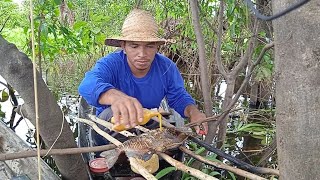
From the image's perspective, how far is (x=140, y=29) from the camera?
2.52 m

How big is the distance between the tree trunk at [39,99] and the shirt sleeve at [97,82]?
200mm

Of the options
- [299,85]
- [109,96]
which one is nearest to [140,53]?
[109,96]

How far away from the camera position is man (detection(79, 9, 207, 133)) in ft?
8.02

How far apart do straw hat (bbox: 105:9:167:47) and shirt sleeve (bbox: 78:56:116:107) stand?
191 millimetres

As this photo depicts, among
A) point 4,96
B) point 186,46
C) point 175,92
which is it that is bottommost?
point 4,96

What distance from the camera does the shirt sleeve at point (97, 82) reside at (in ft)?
6.85

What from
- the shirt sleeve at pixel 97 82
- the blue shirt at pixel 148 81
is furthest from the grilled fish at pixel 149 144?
the blue shirt at pixel 148 81

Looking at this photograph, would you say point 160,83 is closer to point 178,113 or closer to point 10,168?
point 178,113

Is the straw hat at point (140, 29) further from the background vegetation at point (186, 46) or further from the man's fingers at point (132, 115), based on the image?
the man's fingers at point (132, 115)

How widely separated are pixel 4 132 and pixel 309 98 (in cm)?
212

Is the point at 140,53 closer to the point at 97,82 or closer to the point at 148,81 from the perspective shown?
the point at 148,81

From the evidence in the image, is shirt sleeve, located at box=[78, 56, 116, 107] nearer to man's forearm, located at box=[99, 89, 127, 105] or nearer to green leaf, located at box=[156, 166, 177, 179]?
man's forearm, located at box=[99, 89, 127, 105]

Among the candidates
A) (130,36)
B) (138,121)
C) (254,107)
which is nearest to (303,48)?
(138,121)

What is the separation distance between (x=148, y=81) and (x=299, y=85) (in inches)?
70.9
